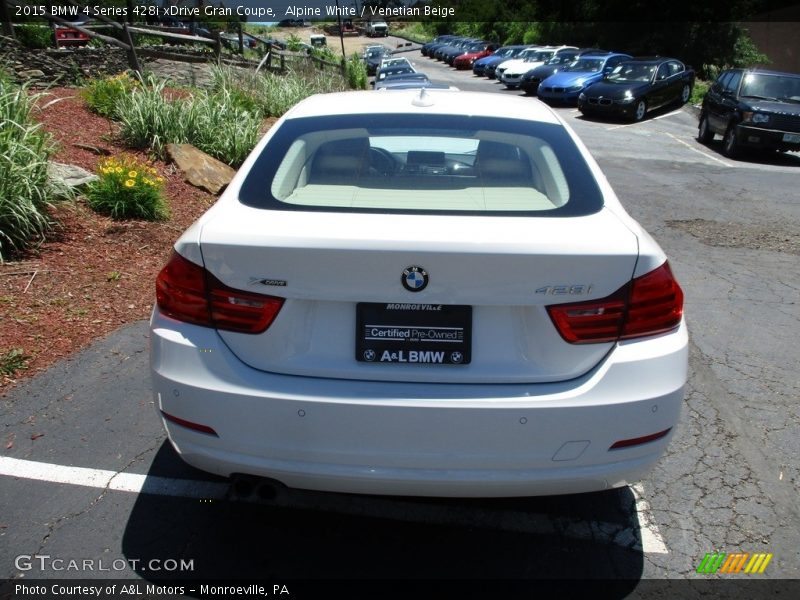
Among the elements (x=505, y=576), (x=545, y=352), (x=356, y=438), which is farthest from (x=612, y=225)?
(x=505, y=576)

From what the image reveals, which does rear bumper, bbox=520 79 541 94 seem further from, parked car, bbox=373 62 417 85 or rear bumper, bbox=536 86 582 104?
parked car, bbox=373 62 417 85

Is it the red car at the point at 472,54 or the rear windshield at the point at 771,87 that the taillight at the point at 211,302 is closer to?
the rear windshield at the point at 771,87

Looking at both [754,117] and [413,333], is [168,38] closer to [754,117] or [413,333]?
[754,117]

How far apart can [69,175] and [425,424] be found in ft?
20.5

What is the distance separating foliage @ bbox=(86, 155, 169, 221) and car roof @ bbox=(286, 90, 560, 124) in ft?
12.3

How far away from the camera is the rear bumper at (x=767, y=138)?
14.3m

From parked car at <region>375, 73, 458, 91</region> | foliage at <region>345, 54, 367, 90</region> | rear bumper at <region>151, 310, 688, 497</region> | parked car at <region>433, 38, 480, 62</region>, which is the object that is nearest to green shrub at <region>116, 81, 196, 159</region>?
rear bumper at <region>151, 310, 688, 497</region>

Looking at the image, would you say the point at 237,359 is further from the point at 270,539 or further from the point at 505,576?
the point at 505,576

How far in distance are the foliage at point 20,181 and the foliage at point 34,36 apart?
26.2 feet

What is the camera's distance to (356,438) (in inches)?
98.3

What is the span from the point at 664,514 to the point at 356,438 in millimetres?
1673

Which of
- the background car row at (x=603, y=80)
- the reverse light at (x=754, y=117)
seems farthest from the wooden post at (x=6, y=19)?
the background car row at (x=603, y=80)

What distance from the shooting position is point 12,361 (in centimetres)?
445

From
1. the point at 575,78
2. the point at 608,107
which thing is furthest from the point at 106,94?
the point at 575,78
